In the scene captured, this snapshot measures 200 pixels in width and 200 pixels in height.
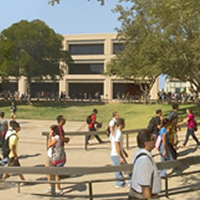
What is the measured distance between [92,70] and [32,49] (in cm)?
2281

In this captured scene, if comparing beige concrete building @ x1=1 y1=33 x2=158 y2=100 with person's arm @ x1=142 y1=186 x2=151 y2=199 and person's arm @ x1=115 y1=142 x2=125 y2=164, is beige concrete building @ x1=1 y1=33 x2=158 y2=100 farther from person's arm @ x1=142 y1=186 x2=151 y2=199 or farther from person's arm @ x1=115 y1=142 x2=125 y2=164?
person's arm @ x1=142 y1=186 x2=151 y2=199

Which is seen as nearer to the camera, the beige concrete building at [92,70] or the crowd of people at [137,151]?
the crowd of people at [137,151]

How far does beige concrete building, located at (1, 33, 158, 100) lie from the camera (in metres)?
59.0

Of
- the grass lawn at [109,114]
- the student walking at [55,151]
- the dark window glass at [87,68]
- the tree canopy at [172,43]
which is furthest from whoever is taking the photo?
the dark window glass at [87,68]

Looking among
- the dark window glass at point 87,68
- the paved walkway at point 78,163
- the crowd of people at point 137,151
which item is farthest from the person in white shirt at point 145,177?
the dark window glass at point 87,68

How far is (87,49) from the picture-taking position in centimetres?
6094

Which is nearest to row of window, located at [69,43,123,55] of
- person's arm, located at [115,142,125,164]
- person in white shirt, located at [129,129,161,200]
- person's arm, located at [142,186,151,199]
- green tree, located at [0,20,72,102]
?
green tree, located at [0,20,72,102]

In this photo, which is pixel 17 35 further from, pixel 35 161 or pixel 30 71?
pixel 35 161

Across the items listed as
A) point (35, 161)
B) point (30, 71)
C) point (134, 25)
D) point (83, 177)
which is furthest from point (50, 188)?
point (30, 71)

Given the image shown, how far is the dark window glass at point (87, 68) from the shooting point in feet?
199

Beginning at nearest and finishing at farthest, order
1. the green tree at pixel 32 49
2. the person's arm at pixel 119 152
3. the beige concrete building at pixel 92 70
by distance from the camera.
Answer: the person's arm at pixel 119 152 < the green tree at pixel 32 49 < the beige concrete building at pixel 92 70

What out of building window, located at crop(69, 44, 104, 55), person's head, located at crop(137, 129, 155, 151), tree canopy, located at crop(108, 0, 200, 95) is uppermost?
building window, located at crop(69, 44, 104, 55)

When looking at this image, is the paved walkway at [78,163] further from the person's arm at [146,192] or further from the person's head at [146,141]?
the person's arm at [146,192]

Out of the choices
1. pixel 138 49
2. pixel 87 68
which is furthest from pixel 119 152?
pixel 87 68
